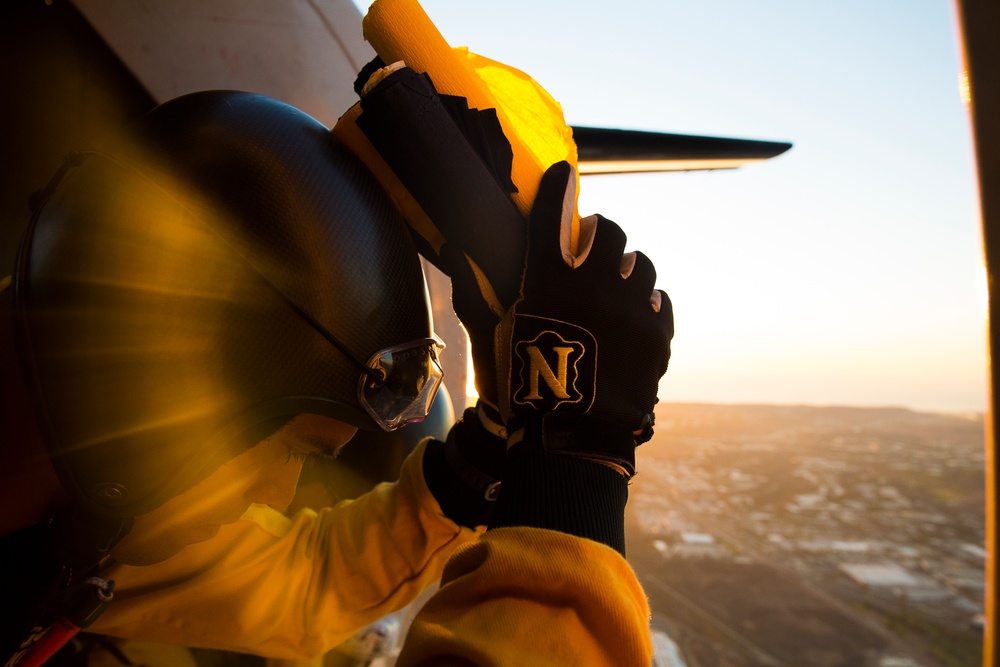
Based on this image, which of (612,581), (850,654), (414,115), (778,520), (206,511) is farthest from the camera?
(778,520)

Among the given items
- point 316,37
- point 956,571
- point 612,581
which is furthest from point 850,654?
point 316,37

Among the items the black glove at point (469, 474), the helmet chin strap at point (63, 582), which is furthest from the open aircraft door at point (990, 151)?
the helmet chin strap at point (63, 582)

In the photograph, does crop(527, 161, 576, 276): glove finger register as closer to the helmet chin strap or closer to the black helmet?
the black helmet

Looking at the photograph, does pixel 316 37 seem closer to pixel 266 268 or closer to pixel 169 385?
pixel 266 268

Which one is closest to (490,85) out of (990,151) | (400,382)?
(400,382)

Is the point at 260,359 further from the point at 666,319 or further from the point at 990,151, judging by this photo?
the point at 990,151

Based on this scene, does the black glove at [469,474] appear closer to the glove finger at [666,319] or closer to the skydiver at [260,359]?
the skydiver at [260,359]

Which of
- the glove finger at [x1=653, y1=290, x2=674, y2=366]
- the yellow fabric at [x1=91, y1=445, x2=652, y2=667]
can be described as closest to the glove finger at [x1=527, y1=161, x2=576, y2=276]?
the glove finger at [x1=653, y1=290, x2=674, y2=366]
